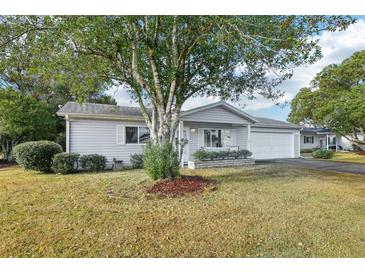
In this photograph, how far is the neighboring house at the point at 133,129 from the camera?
11.9 metres

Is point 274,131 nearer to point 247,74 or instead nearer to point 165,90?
point 247,74

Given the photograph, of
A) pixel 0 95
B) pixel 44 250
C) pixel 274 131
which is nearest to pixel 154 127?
pixel 44 250

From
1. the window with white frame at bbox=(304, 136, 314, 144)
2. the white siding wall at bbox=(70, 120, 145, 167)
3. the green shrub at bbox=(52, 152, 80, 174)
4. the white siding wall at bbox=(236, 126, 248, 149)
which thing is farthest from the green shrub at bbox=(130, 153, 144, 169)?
the window with white frame at bbox=(304, 136, 314, 144)

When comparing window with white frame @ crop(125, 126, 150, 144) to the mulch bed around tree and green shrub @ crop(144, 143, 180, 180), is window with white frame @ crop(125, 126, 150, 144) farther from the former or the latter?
the mulch bed around tree

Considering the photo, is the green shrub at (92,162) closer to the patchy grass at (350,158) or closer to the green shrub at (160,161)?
the green shrub at (160,161)

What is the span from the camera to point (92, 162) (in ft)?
37.5

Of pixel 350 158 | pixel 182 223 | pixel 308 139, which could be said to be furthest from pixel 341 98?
pixel 182 223

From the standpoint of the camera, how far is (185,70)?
9.02 metres

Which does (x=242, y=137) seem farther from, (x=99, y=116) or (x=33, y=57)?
(x=33, y=57)

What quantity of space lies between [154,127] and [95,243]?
4.96m

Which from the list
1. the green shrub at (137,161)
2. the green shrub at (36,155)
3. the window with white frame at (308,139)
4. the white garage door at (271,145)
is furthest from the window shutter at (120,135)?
the window with white frame at (308,139)

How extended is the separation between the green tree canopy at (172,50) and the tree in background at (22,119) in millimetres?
8304

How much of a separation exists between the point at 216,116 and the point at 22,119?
12846mm

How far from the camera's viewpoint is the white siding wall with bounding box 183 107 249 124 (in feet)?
44.0
